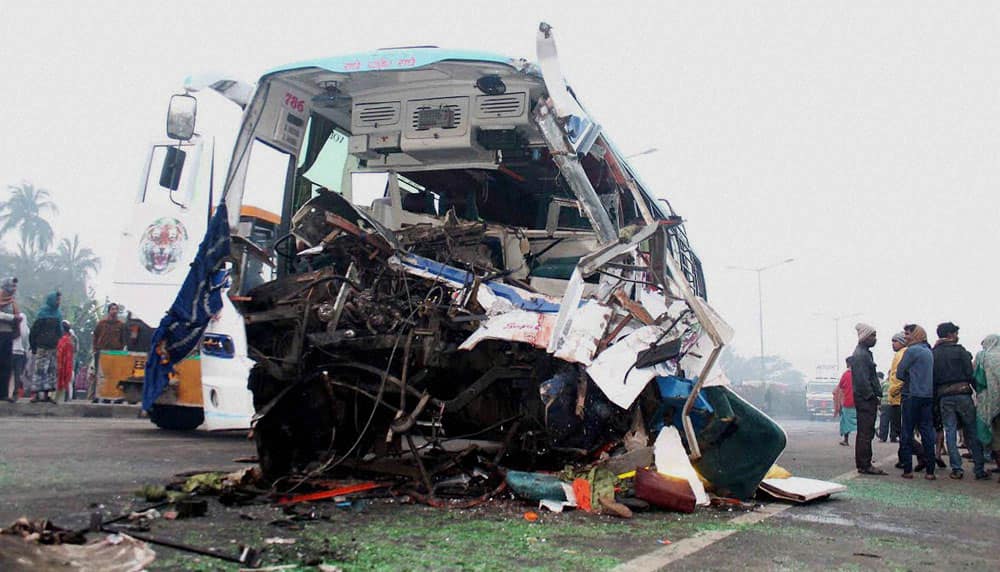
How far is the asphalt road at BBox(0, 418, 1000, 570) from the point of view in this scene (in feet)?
11.0

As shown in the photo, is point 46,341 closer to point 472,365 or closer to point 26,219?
point 472,365

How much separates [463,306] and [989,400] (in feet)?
18.7

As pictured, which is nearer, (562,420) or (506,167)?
(562,420)

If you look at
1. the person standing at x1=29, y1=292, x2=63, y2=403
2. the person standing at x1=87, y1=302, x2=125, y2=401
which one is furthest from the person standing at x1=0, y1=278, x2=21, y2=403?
the person standing at x1=87, y1=302, x2=125, y2=401

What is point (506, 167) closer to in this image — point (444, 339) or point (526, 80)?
point (526, 80)

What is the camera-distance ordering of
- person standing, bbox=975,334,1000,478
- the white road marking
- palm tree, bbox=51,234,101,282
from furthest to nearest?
1. palm tree, bbox=51,234,101,282
2. person standing, bbox=975,334,1000,478
3. the white road marking

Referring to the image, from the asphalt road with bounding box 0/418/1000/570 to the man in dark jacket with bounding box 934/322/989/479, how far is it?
1.61m

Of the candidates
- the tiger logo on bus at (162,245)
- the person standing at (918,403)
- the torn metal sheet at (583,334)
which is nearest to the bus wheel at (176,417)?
the tiger logo on bus at (162,245)

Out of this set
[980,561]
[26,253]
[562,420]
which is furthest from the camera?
[26,253]

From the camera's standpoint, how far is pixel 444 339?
484cm

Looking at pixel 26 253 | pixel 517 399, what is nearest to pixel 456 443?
pixel 517 399

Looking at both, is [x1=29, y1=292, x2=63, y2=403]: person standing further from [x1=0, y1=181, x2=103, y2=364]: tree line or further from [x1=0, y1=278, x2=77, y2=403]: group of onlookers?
[x1=0, y1=181, x2=103, y2=364]: tree line

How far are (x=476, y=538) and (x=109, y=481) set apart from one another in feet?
8.64

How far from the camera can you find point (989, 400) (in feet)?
25.4
